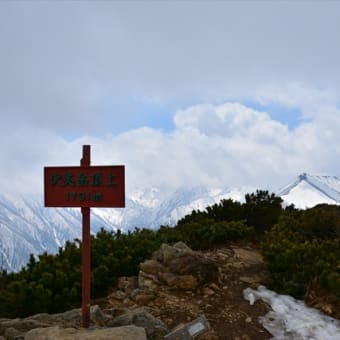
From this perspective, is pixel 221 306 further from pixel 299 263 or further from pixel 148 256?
pixel 148 256

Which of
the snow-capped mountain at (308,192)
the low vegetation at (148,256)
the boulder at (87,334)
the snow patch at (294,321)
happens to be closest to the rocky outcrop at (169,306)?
the boulder at (87,334)

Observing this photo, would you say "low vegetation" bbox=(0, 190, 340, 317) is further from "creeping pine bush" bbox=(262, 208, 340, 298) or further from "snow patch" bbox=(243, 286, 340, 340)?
"snow patch" bbox=(243, 286, 340, 340)

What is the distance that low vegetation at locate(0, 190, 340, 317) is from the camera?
296 inches

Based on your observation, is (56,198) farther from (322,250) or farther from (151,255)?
(322,250)

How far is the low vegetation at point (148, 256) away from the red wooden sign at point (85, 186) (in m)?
2.20

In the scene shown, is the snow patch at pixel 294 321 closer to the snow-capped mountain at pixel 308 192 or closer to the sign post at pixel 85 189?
the sign post at pixel 85 189

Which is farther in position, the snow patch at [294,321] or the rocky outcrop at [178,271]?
the rocky outcrop at [178,271]

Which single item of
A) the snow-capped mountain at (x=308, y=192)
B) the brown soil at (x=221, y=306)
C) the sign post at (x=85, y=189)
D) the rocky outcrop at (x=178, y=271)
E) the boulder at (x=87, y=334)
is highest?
the snow-capped mountain at (x=308, y=192)

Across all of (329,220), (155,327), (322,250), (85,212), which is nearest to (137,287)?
(155,327)

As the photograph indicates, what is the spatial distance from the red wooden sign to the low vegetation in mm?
2204

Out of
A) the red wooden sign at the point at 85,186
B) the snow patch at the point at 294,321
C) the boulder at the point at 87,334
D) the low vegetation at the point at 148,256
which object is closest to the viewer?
the boulder at the point at 87,334

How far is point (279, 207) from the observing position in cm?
1403

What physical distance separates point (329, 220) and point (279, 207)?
2.80 m

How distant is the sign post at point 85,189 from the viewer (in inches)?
230
